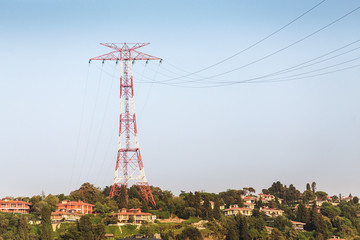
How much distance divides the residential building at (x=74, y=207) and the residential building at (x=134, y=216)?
24.3 ft

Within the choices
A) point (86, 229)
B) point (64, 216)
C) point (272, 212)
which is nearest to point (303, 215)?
point (272, 212)

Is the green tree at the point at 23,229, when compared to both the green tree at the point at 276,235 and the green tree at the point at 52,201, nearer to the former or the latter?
the green tree at the point at 52,201

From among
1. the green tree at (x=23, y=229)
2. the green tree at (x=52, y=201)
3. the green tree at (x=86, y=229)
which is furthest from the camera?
the green tree at (x=52, y=201)

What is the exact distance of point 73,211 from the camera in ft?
256

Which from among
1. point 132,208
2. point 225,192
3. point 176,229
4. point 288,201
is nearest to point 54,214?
point 132,208

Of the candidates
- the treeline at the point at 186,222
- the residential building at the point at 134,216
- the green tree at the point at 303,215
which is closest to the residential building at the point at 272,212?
the treeline at the point at 186,222

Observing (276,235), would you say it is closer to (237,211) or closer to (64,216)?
(237,211)

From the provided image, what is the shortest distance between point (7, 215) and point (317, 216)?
160 ft

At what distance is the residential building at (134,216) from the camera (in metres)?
74.7

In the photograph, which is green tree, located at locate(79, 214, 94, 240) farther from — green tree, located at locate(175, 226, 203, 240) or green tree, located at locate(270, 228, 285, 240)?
green tree, located at locate(270, 228, 285, 240)

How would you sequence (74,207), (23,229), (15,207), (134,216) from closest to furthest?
(23,229)
(134,216)
(74,207)
(15,207)

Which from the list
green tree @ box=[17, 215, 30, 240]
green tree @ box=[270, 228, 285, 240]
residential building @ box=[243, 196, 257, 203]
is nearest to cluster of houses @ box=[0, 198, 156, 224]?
green tree @ box=[17, 215, 30, 240]

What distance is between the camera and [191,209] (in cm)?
7862

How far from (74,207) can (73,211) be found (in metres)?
1.61
